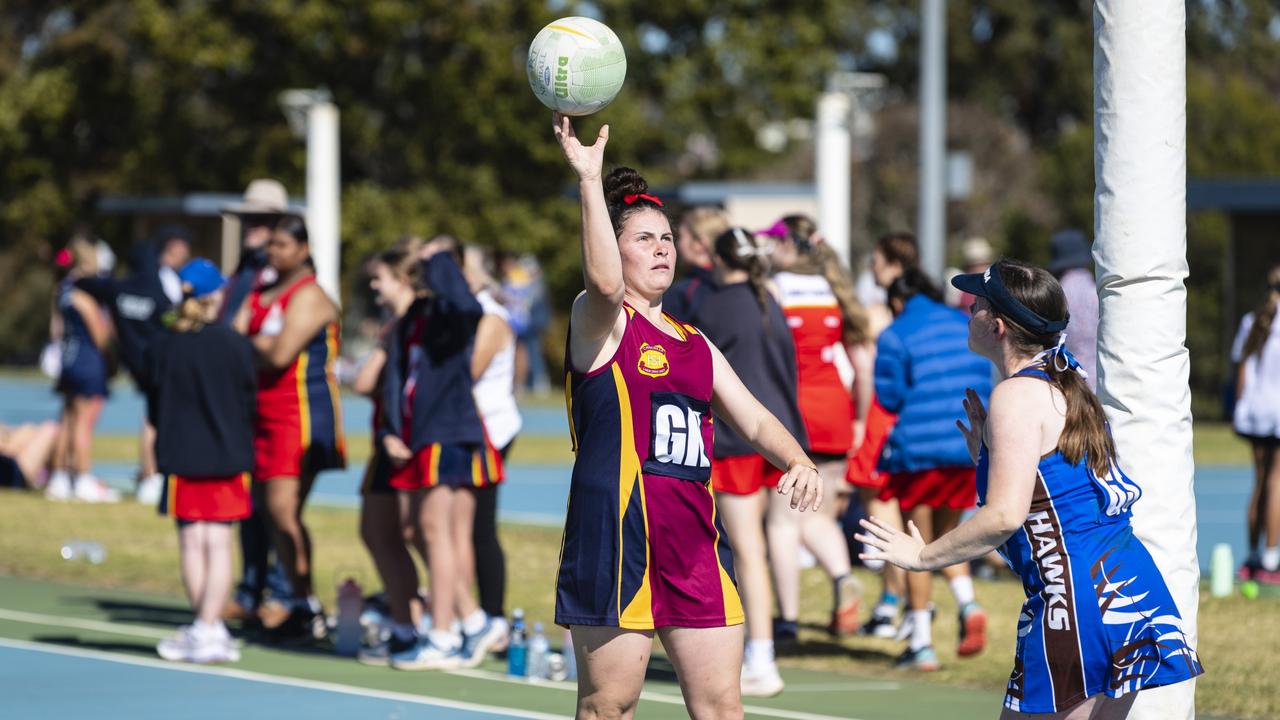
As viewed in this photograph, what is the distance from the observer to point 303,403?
10312 millimetres

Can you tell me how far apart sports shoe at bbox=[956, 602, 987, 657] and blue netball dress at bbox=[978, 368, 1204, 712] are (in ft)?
14.9

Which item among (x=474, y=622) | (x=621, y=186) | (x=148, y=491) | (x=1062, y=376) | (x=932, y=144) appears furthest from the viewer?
(x=932, y=144)

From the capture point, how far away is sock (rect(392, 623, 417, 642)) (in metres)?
10.0

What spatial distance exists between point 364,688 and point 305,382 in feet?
6.19

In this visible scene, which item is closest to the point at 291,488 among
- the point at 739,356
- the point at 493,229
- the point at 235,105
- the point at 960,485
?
the point at 739,356

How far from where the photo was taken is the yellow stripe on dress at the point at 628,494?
18.2ft

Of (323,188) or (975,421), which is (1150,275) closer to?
(975,421)

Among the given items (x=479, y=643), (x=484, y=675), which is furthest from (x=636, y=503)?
(x=479, y=643)

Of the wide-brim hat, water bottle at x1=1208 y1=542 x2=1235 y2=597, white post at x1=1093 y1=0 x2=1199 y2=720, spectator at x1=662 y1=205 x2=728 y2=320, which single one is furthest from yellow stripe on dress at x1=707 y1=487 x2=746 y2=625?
water bottle at x1=1208 y1=542 x2=1235 y2=597

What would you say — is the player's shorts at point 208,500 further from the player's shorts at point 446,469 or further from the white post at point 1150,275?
the white post at point 1150,275

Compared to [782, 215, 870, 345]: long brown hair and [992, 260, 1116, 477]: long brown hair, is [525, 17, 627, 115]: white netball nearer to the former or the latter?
[992, 260, 1116, 477]: long brown hair

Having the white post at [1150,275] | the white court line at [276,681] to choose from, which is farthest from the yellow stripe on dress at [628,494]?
the white court line at [276,681]

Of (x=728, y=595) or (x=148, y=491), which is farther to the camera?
(x=148, y=491)

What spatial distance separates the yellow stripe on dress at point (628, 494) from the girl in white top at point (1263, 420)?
27.0 ft
